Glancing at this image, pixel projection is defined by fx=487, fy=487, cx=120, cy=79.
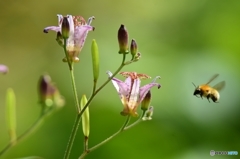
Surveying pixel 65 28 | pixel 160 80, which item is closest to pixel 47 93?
pixel 65 28

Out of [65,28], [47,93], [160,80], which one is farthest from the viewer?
[160,80]

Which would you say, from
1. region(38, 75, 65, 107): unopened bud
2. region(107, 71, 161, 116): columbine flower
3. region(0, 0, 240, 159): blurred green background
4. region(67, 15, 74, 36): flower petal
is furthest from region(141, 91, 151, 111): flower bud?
region(0, 0, 240, 159): blurred green background

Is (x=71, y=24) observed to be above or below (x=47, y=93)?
above

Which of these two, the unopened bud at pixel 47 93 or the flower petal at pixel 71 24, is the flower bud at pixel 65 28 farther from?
the unopened bud at pixel 47 93

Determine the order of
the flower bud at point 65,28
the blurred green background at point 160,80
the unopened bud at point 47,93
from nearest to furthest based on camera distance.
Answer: the unopened bud at point 47,93 < the flower bud at point 65,28 < the blurred green background at point 160,80

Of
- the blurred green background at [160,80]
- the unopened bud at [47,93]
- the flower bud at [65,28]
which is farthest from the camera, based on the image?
the blurred green background at [160,80]

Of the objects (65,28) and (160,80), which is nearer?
(65,28)

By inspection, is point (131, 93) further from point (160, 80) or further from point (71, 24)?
point (160, 80)

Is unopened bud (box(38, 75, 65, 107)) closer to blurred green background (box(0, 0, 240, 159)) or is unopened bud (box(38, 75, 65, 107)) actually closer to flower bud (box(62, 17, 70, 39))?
flower bud (box(62, 17, 70, 39))

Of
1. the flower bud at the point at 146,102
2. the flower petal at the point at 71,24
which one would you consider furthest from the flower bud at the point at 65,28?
the flower bud at the point at 146,102

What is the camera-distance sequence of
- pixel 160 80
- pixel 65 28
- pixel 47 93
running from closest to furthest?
1. pixel 47 93
2. pixel 65 28
3. pixel 160 80
